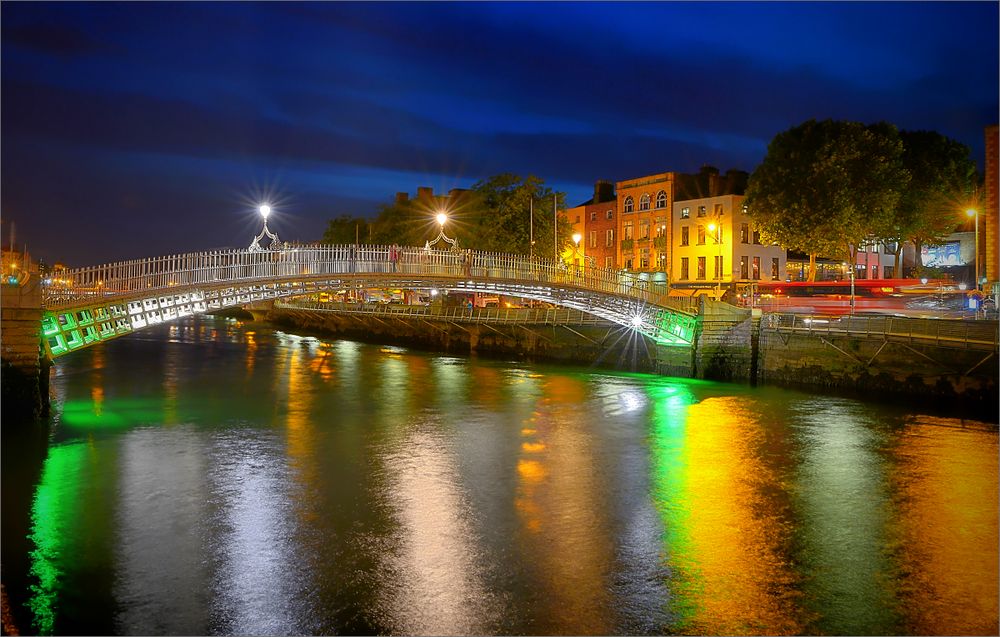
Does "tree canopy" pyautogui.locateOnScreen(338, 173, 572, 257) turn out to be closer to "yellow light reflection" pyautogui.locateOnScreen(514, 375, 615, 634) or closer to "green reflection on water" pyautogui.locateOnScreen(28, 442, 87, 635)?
"yellow light reflection" pyautogui.locateOnScreen(514, 375, 615, 634)

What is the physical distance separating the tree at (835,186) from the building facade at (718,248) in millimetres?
9734

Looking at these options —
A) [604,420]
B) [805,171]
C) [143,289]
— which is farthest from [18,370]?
[805,171]

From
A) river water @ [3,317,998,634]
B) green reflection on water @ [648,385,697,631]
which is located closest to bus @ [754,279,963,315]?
river water @ [3,317,998,634]

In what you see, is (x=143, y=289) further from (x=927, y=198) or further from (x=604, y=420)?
(x=927, y=198)

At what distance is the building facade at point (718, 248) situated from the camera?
202 feet

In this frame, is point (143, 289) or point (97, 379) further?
point (97, 379)

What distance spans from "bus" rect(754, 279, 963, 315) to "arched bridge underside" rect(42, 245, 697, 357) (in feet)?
26.8

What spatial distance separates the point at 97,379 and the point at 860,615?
3573cm

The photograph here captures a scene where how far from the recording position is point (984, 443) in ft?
76.0

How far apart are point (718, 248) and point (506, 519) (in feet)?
162

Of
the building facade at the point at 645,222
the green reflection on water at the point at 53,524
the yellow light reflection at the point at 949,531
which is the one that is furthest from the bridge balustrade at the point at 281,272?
the building facade at the point at 645,222

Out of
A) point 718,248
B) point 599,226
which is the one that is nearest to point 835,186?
point 718,248

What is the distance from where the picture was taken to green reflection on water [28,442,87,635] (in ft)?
38.7

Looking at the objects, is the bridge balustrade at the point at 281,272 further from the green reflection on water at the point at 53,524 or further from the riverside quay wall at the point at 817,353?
the green reflection on water at the point at 53,524
